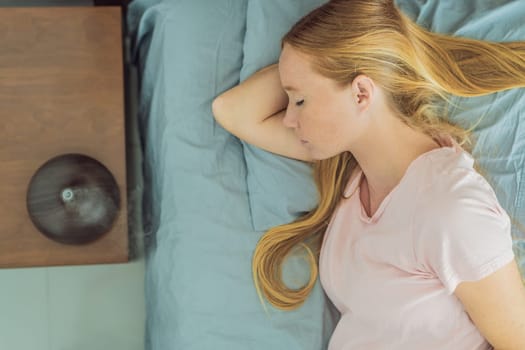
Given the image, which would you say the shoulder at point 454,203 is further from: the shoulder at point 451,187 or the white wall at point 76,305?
the white wall at point 76,305

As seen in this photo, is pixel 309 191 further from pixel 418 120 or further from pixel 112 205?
pixel 112 205

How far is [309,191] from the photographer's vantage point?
1.24 meters

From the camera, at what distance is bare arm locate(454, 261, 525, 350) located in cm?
100

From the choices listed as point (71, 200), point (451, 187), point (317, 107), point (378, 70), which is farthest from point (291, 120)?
point (71, 200)

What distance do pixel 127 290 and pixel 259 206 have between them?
1.62 feet

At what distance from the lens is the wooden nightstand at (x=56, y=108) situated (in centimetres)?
122

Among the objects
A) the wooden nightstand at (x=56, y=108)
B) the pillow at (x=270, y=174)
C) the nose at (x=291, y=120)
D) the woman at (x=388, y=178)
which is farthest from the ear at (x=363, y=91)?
the wooden nightstand at (x=56, y=108)

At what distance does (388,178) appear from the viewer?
1134 mm

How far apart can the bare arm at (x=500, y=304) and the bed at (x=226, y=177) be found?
0.26 meters

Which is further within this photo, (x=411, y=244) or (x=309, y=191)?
(x=309, y=191)

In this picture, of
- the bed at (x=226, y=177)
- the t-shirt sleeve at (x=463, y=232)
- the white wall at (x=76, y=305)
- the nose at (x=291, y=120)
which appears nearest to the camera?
the t-shirt sleeve at (x=463, y=232)

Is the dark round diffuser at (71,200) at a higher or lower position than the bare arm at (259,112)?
lower

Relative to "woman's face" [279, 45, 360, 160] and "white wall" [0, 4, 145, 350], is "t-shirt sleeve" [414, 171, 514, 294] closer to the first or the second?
"woman's face" [279, 45, 360, 160]

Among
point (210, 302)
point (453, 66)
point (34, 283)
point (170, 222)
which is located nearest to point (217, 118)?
point (170, 222)
